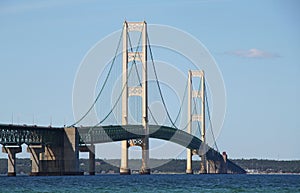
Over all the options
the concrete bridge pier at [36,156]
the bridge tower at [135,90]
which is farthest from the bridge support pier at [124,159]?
the concrete bridge pier at [36,156]

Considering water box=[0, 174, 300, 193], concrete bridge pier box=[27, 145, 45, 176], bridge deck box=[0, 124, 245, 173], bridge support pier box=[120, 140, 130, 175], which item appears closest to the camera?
water box=[0, 174, 300, 193]

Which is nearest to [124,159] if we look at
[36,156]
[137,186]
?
[36,156]

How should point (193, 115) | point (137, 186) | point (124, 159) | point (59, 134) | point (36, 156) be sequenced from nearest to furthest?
1. point (137, 186)
2. point (59, 134)
3. point (36, 156)
4. point (124, 159)
5. point (193, 115)

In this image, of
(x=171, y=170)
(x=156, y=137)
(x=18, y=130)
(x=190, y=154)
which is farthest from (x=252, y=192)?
(x=171, y=170)

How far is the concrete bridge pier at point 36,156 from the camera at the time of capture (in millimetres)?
102938

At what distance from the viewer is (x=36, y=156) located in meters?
104

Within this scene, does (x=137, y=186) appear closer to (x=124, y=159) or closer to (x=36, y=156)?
(x=124, y=159)

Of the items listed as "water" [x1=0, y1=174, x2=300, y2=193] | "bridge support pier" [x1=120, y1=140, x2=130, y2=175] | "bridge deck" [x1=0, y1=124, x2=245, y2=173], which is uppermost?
"bridge deck" [x1=0, y1=124, x2=245, y2=173]

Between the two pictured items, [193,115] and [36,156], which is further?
[193,115]

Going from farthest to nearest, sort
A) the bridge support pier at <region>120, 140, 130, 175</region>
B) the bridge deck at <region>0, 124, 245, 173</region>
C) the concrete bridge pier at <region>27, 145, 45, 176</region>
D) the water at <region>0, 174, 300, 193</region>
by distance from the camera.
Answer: the bridge support pier at <region>120, 140, 130, 175</region>, the concrete bridge pier at <region>27, 145, 45, 176</region>, the bridge deck at <region>0, 124, 245, 173</region>, the water at <region>0, 174, 300, 193</region>

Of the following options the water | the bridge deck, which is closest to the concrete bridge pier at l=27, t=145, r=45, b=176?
the bridge deck

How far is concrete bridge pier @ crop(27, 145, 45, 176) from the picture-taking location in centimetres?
10294

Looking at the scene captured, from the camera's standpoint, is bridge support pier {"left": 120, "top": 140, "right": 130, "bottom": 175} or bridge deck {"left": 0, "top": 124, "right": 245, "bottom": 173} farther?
bridge support pier {"left": 120, "top": 140, "right": 130, "bottom": 175}

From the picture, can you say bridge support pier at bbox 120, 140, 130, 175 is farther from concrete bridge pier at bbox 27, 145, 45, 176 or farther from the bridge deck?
concrete bridge pier at bbox 27, 145, 45, 176
